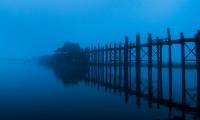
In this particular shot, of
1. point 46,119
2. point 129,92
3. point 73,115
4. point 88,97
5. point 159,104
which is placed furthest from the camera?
point 129,92

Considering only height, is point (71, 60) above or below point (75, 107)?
above

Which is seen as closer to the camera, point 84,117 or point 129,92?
point 84,117

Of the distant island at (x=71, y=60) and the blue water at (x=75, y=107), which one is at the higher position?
the distant island at (x=71, y=60)

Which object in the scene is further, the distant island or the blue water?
the distant island

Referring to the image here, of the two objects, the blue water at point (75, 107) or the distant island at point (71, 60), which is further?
the distant island at point (71, 60)

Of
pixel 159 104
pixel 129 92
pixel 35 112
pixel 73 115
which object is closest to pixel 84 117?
pixel 73 115

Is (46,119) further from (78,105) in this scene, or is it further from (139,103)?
(139,103)

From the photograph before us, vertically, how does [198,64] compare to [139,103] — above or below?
above

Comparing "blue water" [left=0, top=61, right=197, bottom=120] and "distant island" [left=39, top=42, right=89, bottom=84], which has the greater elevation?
"distant island" [left=39, top=42, right=89, bottom=84]

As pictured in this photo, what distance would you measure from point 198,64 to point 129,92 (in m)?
7.47

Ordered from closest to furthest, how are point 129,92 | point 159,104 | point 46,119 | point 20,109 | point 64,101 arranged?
point 46,119, point 20,109, point 159,104, point 64,101, point 129,92

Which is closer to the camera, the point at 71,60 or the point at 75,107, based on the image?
the point at 75,107

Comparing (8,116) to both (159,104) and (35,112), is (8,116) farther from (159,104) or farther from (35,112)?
(159,104)

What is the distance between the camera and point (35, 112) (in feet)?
45.0
